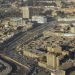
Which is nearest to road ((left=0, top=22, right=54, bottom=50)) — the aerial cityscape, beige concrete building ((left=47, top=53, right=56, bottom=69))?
the aerial cityscape

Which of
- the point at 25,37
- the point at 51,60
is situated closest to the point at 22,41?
the point at 25,37

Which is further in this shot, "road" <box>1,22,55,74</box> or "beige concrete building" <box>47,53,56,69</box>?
"road" <box>1,22,55,74</box>

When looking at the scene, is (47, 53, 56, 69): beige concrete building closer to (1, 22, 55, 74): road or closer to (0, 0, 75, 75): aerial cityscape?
(0, 0, 75, 75): aerial cityscape

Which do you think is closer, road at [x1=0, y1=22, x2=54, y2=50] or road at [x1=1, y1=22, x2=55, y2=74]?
road at [x1=1, y1=22, x2=55, y2=74]

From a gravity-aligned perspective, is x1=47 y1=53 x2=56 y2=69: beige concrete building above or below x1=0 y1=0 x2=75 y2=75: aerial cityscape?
above

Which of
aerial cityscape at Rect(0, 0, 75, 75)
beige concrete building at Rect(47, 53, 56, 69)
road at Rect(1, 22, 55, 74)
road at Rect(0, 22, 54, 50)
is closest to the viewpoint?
aerial cityscape at Rect(0, 0, 75, 75)

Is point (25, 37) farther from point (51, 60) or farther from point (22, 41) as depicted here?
point (51, 60)

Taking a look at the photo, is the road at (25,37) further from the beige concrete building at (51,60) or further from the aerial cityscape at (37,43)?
the beige concrete building at (51,60)

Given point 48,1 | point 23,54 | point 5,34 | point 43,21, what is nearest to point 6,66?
point 23,54

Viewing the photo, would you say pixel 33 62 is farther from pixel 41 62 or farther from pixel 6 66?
pixel 6 66

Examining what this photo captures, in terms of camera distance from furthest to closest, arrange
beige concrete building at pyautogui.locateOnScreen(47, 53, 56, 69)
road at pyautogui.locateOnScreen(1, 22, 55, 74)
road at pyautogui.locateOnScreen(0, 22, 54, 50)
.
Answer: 1. road at pyautogui.locateOnScreen(0, 22, 54, 50)
2. road at pyautogui.locateOnScreen(1, 22, 55, 74)
3. beige concrete building at pyautogui.locateOnScreen(47, 53, 56, 69)
